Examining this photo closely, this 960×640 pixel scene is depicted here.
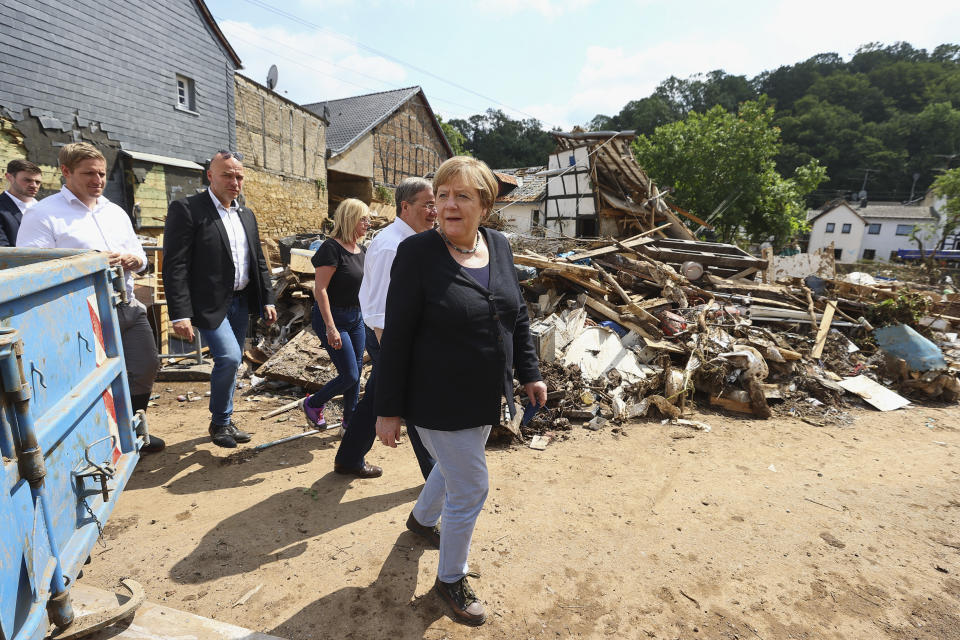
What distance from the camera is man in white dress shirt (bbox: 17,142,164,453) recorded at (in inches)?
107

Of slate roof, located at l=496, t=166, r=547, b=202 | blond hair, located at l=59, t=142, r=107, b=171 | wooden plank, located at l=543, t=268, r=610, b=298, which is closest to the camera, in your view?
blond hair, located at l=59, t=142, r=107, b=171

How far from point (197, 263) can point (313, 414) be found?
1.60m

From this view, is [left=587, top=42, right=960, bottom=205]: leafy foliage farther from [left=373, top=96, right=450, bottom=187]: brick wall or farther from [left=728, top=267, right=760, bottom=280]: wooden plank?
[left=728, top=267, right=760, bottom=280]: wooden plank

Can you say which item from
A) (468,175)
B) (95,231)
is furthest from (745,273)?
(95,231)

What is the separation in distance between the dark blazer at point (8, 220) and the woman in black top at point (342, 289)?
2614 mm

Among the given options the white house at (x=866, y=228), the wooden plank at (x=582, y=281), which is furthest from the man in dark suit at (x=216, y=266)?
the white house at (x=866, y=228)

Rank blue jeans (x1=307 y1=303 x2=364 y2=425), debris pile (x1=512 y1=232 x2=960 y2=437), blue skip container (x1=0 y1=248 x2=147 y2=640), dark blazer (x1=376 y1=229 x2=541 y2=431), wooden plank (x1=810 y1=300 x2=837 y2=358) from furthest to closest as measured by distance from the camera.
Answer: wooden plank (x1=810 y1=300 x2=837 y2=358) < debris pile (x1=512 y1=232 x2=960 y2=437) < blue jeans (x1=307 y1=303 x2=364 y2=425) < dark blazer (x1=376 y1=229 x2=541 y2=431) < blue skip container (x1=0 y1=248 x2=147 y2=640)

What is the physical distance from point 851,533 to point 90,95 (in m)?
13.7

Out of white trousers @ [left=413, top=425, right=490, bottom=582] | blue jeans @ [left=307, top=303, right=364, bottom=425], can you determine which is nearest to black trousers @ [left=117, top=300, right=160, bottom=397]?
blue jeans @ [left=307, top=303, right=364, bottom=425]

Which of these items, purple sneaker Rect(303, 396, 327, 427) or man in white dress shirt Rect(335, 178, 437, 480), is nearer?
man in white dress shirt Rect(335, 178, 437, 480)

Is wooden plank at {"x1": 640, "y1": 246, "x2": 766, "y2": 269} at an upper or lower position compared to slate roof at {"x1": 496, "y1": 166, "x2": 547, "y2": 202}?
lower

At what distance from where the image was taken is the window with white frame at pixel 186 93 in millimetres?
11719

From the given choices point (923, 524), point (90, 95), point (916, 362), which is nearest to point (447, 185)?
point (923, 524)

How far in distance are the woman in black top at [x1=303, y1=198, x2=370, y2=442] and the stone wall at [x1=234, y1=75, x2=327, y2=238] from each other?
11578 millimetres
